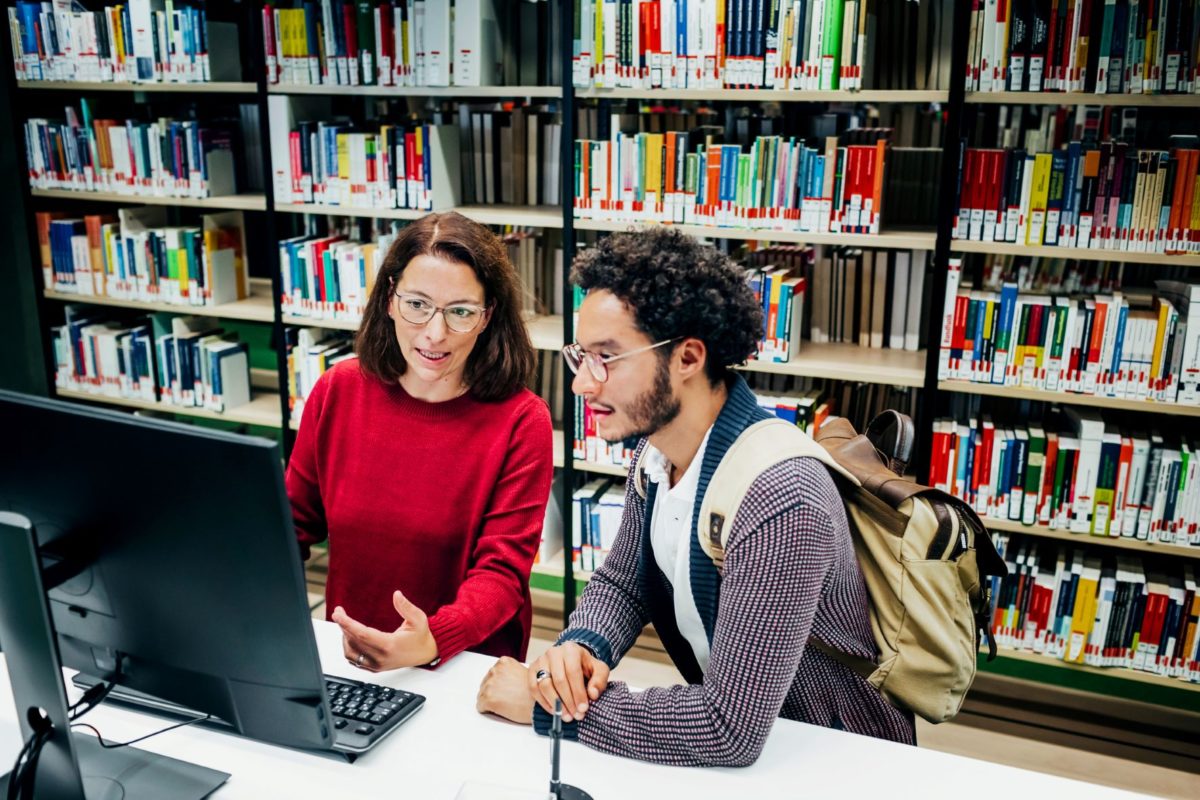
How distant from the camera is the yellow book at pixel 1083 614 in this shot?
2.68m

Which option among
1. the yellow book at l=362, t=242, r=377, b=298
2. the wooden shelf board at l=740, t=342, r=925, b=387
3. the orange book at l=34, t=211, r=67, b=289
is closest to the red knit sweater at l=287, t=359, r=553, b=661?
the wooden shelf board at l=740, t=342, r=925, b=387

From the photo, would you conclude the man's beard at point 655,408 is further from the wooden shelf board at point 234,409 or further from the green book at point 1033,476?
the wooden shelf board at point 234,409

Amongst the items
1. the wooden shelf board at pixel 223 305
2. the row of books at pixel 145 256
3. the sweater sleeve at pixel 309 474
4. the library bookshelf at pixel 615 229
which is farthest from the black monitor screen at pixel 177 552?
the row of books at pixel 145 256

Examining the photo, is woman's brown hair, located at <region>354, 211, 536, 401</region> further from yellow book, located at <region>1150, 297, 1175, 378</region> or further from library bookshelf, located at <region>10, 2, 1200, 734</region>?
yellow book, located at <region>1150, 297, 1175, 378</region>

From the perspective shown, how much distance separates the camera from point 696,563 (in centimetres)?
136

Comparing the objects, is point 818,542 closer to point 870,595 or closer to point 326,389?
point 870,595

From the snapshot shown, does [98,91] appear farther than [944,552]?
Yes

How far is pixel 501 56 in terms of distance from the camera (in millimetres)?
3004

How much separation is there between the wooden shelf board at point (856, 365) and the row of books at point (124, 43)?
207 cm

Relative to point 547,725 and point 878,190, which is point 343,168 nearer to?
point 878,190

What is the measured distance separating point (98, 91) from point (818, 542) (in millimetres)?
3537

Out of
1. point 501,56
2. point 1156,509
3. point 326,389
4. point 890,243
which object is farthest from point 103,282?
point 1156,509

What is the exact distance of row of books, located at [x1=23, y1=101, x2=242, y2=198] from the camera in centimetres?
334

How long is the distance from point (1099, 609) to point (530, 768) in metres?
2.05
